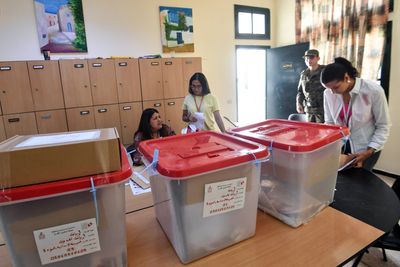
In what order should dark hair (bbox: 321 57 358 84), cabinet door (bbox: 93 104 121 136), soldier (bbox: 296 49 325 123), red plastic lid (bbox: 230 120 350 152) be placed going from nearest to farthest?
red plastic lid (bbox: 230 120 350 152) < dark hair (bbox: 321 57 358 84) < cabinet door (bbox: 93 104 121 136) < soldier (bbox: 296 49 325 123)

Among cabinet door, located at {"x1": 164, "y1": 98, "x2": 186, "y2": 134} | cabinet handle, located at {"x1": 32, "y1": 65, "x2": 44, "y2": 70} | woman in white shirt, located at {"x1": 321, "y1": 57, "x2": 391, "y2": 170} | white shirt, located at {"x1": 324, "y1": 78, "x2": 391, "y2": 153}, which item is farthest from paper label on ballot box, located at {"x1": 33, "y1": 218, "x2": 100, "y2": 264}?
cabinet door, located at {"x1": 164, "y1": 98, "x2": 186, "y2": 134}

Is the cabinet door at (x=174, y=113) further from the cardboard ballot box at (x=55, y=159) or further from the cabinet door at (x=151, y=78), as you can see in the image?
the cardboard ballot box at (x=55, y=159)

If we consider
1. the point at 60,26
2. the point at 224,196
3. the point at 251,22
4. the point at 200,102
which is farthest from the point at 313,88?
the point at 60,26

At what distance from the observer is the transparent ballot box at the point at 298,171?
0.84m

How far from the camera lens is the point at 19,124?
3.12m

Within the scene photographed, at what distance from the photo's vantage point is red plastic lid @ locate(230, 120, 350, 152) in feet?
2.74

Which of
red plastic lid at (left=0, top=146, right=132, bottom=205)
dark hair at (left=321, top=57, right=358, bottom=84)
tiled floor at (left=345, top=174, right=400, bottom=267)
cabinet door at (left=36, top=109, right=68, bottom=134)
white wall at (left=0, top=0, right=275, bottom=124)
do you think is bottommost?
tiled floor at (left=345, top=174, right=400, bottom=267)

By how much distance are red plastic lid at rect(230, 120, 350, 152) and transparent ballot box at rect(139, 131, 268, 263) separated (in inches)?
4.2

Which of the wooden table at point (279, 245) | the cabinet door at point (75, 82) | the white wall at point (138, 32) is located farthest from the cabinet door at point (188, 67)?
the wooden table at point (279, 245)

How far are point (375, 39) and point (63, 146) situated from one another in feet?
12.8

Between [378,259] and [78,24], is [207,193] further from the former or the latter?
[78,24]

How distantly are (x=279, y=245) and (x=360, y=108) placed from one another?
4.17 feet

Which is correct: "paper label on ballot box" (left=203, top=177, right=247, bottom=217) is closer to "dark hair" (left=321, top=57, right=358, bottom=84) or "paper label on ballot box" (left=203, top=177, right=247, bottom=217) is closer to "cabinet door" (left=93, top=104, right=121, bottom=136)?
"dark hair" (left=321, top=57, right=358, bottom=84)

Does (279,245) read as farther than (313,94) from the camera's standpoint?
No
